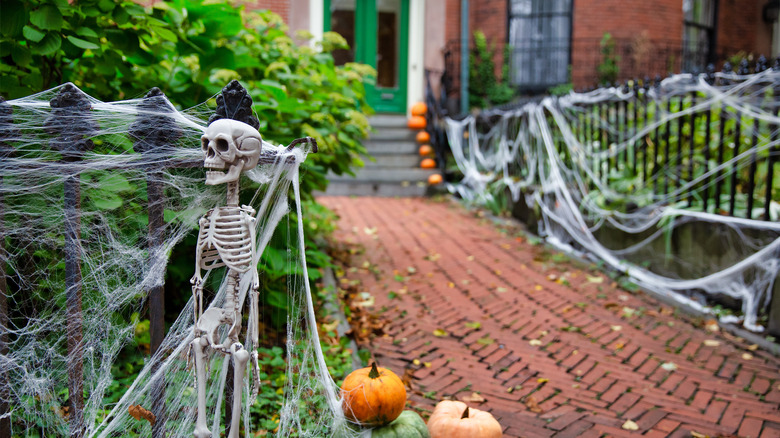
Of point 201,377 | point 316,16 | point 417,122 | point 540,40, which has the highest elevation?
point 316,16

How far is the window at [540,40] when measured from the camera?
1341 centimetres

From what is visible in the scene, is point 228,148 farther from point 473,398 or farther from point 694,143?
point 694,143

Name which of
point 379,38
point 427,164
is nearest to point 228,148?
point 427,164

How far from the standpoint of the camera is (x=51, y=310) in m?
2.11

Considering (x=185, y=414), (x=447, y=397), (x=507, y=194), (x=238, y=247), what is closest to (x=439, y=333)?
(x=447, y=397)

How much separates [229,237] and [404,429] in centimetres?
115

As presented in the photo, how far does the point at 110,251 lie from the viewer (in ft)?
6.92

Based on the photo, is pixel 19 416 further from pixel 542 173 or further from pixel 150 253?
pixel 542 173

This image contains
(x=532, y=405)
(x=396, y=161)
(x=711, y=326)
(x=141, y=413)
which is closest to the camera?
(x=141, y=413)

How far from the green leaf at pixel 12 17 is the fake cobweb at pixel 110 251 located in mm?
422

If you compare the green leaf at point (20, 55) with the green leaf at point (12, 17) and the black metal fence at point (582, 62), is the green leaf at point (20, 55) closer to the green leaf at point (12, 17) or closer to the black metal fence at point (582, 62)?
the green leaf at point (12, 17)

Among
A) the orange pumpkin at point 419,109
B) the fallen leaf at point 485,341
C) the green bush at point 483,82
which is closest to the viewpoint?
the fallen leaf at point 485,341

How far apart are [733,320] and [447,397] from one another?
2.54m

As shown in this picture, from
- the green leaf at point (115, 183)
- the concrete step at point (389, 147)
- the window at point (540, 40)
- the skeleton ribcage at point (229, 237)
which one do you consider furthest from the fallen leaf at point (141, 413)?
the window at point (540, 40)
